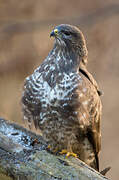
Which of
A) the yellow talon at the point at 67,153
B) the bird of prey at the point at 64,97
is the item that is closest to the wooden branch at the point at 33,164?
the yellow talon at the point at 67,153

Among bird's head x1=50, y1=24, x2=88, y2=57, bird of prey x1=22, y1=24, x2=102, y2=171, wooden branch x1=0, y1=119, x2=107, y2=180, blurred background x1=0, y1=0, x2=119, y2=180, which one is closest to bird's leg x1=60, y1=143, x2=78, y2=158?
bird of prey x1=22, y1=24, x2=102, y2=171

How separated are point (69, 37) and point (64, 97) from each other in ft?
1.80

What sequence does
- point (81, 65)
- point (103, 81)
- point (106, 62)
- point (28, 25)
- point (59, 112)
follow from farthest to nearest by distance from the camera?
point (103, 81) → point (106, 62) → point (28, 25) → point (81, 65) → point (59, 112)

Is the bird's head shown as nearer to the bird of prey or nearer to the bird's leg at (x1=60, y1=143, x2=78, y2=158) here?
the bird of prey

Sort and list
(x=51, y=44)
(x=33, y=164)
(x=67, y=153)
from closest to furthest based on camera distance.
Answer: (x=33, y=164)
(x=67, y=153)
(x=51, y=44)

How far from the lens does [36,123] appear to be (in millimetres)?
4016

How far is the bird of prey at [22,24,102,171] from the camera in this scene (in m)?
3.76

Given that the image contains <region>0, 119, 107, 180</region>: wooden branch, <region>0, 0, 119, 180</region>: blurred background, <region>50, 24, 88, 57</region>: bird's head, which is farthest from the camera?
<region>0, 0, 119, 180</region>: blurred background

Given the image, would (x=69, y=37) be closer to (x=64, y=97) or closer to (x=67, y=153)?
(x=64, y=97)

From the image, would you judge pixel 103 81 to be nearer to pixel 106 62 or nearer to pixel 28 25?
pixel 106 62

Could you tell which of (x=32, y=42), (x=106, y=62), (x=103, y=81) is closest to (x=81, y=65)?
(x=32, y=42)

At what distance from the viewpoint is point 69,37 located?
3928mm

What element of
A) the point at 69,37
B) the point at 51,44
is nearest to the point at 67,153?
the point at 69,37

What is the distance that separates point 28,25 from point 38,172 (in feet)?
11.1
